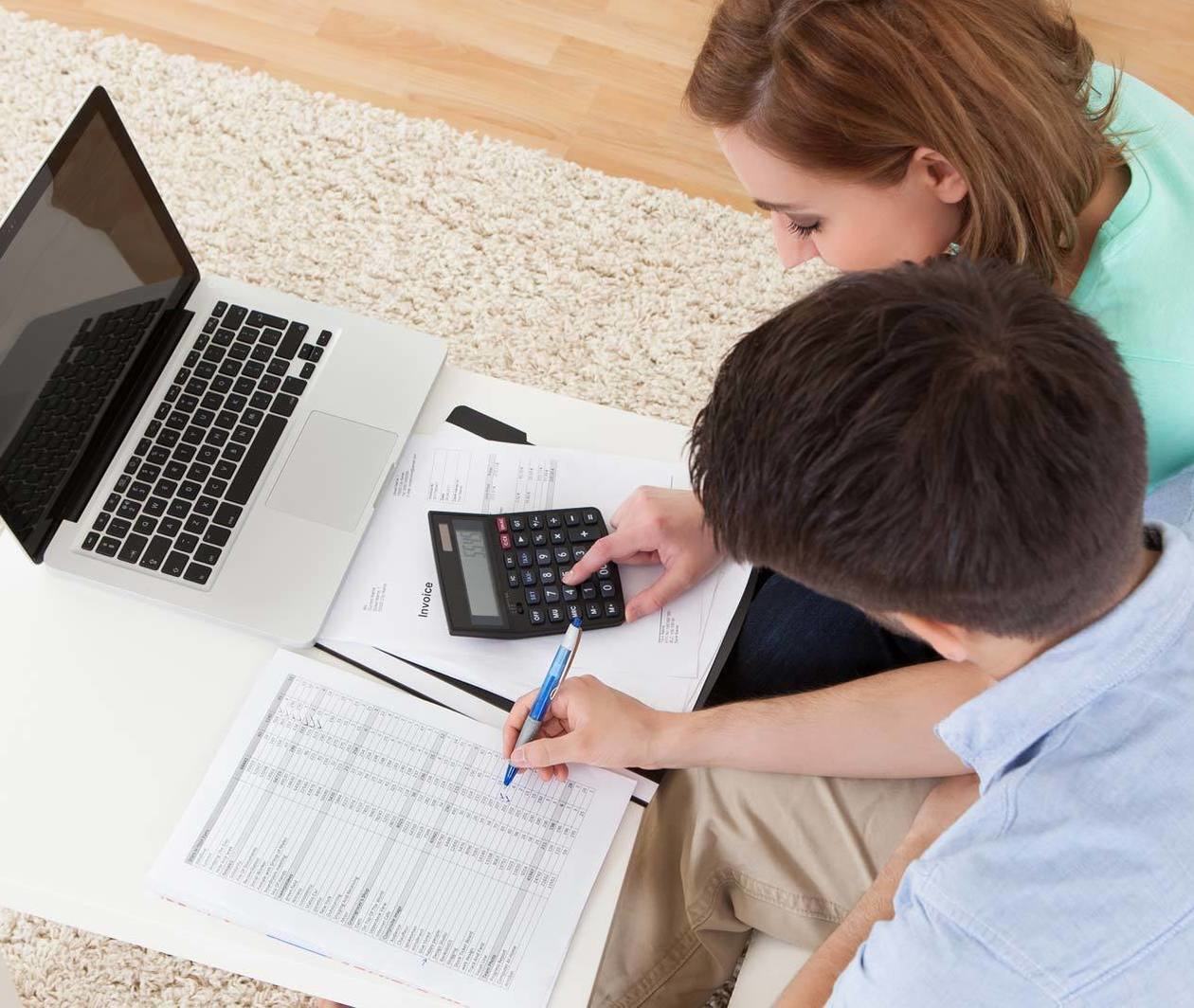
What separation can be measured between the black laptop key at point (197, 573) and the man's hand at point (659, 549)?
1.01ft

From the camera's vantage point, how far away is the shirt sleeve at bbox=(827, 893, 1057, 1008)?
2.28ft

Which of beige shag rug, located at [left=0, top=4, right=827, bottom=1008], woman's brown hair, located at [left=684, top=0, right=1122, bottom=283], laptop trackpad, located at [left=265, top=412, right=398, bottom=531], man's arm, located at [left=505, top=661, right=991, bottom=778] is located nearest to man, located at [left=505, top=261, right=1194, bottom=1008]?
man's arm, located at [left=505, top=661, right=991, bottom=778]

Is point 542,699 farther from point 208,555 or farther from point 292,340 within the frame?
point 292,340

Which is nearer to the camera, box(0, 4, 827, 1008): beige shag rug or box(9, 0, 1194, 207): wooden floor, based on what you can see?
box(0, 4, 827, 1008): beige shag rug

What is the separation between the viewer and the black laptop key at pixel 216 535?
3.33 ft

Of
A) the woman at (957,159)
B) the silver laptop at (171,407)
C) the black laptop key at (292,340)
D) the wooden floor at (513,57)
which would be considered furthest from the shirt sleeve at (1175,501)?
the wooden floor at (513,57)

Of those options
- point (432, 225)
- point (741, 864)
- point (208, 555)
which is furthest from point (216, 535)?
point (432, 225)

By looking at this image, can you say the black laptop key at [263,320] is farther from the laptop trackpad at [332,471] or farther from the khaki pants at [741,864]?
the khaki pants at [741,864]

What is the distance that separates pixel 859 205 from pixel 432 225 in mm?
1104

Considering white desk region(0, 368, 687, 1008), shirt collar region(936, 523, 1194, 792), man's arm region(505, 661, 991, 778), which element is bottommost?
white desk region(0, 368, 687, 1008)

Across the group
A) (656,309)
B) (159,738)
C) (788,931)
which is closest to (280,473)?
(159,738)

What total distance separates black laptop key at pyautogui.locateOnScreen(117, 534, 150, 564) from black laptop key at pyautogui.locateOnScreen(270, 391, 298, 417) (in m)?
0.17

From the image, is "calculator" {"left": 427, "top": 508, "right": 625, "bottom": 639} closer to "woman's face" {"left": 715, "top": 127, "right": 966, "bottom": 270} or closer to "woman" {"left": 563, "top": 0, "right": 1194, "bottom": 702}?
"woman" {"left": 563, "top": 0, "right": 1194, "bottom": 702}

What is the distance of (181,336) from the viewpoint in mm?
1110
